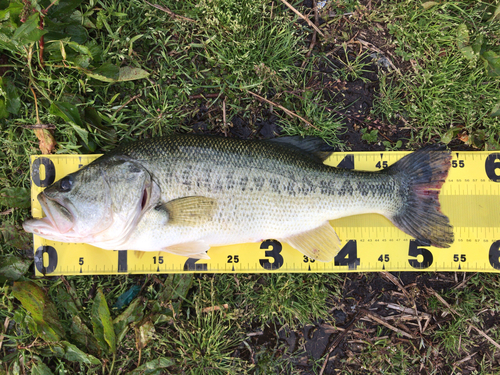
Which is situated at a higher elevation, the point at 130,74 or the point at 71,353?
the point at 130,74

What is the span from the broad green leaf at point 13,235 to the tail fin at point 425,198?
14.0 feet

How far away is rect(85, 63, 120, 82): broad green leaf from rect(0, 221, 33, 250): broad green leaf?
197 cm

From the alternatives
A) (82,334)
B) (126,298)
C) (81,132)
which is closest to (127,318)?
(126,298)

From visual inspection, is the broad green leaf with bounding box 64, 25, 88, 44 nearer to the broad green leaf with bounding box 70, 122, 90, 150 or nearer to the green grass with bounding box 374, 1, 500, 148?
the broad green leaf with bounding box 70, 122, 90, 150

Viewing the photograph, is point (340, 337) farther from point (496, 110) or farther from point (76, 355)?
point (496, 110)

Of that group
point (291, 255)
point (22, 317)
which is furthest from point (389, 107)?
point (22, 317)

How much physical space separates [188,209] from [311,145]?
157 cm

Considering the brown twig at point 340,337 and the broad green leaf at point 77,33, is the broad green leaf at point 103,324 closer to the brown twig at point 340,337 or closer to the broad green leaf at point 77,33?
the brown twig at point 340,337

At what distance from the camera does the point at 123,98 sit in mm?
3684

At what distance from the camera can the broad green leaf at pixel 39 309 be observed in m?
3.33

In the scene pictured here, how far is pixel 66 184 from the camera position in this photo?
2.89 metres

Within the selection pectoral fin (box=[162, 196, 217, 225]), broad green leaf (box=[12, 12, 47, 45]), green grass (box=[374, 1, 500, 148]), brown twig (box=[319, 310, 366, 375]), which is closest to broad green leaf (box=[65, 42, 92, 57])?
broad green leaf (box=[12, 12, 47, 45])

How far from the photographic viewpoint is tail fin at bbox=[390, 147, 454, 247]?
334 centimetres

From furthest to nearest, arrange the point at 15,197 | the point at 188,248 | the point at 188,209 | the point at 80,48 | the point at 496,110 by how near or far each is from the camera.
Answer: the point at 496,110
the point at 15,197
the point at 80,48
the point at 188,248
the point at 188,209
